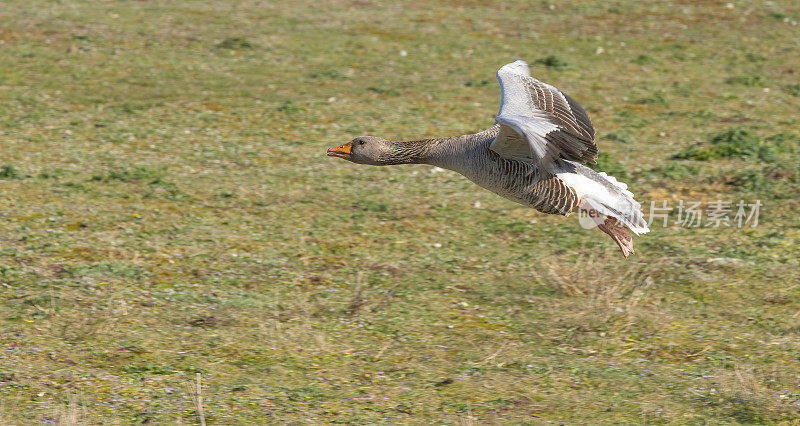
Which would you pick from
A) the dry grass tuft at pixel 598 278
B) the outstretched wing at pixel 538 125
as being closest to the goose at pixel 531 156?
the outstretched wing at pixel 538 125

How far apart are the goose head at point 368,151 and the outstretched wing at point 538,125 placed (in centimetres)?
112

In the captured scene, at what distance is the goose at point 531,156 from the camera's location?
8438 mm

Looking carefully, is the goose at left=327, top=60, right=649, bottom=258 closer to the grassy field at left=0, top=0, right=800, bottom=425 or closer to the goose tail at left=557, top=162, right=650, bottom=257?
the goose tail at left=557, top=162, right=650, bottom=257

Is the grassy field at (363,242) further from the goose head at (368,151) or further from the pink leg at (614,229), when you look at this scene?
the goose head at (368,151)

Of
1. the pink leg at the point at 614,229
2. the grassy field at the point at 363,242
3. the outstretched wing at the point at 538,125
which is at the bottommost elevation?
the grassy field at the point at 363,242

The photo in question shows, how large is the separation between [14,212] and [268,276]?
372 cm

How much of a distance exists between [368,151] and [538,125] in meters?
2.01

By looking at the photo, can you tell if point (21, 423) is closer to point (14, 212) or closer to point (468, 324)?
point (468, 324)

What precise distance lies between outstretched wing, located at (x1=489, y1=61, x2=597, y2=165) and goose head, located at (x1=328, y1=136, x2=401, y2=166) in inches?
44.2

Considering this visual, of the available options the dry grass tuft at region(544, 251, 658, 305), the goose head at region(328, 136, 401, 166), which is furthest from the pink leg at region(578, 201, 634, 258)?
the goose head at region(328, 136, 401, 166)

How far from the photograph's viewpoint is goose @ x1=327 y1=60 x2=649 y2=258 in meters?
8.44

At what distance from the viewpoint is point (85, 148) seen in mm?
15586

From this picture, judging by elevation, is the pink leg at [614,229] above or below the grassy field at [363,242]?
above

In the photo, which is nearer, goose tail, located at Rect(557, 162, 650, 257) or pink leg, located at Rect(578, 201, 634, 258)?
goose tail, located at Rect(557, 162, 650, 257)
